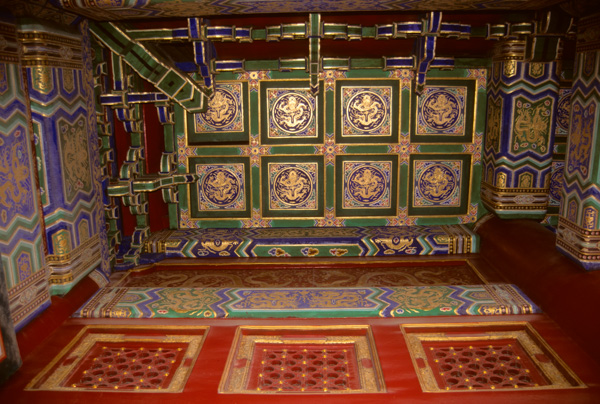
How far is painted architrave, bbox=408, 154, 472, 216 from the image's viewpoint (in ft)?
15.9

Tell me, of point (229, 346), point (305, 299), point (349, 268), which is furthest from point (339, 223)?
point (229, 346)

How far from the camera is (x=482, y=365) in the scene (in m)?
2.58

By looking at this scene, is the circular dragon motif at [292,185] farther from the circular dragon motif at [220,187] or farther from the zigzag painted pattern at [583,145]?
the zigzag painted pattern at [583,145]

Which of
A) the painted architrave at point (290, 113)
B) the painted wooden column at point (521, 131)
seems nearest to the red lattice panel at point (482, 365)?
the painted wooden column at point (521, 131)

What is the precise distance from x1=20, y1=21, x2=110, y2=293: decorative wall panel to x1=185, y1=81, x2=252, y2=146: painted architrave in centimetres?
128

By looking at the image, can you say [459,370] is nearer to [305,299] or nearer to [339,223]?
[305,299]

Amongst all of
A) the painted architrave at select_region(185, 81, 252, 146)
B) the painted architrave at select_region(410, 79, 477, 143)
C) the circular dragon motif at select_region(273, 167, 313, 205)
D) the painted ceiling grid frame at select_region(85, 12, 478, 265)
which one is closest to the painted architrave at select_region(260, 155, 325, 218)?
the circular dragon motif at select_region(273, 167, 313, 205)

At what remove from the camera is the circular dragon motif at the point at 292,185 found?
4836 millimetres

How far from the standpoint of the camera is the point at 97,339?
2887mm

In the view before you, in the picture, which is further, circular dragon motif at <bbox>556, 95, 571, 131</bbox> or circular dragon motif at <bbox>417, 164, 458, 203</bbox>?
circular dragon motif at <bbox>417, 164, 458, 203</bbox>

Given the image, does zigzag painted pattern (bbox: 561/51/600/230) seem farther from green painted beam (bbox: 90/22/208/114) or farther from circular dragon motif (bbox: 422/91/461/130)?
green painted beam (bbox: 90/22/208/114)

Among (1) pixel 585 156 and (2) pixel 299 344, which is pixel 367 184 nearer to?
(1) pixel 585 156

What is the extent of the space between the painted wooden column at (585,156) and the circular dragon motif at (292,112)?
2.49m

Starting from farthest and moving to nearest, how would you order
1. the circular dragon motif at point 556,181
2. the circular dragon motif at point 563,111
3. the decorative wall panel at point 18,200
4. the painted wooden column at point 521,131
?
1. the circular dragon motif at point 556,181
2. the circular dragon motif at point 563,111
3. the painted wooden column at point 521,131
4. the decorative wall panel at point 18,200
